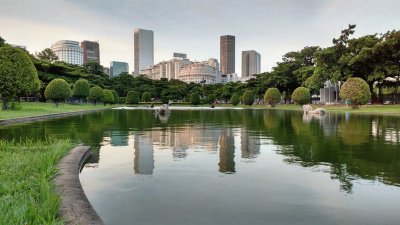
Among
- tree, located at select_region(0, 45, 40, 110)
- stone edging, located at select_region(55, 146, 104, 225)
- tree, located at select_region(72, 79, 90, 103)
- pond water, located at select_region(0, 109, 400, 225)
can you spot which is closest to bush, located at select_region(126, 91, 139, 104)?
tree, located at select_region(72, 79, 90, 103)

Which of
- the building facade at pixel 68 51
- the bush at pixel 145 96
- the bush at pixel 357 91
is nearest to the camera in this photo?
the bush at pixel 357 91

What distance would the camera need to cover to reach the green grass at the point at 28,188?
12.5ft

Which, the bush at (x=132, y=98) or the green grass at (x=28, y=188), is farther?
the bush at (x=132, y=98)

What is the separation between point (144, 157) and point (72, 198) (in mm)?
4651

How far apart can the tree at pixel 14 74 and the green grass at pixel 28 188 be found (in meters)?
26.8

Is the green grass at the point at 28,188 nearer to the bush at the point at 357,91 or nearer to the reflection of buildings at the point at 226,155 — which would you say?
the reflection of buildings at the point at 226,155

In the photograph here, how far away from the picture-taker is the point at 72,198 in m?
4.82

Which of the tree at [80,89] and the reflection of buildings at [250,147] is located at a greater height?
the tree at [80,89]

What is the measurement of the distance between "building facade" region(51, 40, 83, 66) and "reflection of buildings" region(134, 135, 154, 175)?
17342 centimetres

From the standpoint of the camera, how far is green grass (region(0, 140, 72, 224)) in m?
3.82

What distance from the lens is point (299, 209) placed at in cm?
510

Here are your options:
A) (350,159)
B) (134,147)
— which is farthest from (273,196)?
(134,147)

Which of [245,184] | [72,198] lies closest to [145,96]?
[245,184]

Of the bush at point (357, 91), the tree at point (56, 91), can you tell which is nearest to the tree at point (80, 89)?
the tree at point (56, 91)
